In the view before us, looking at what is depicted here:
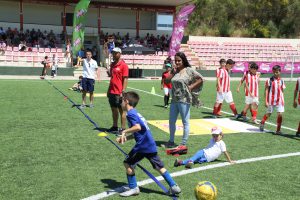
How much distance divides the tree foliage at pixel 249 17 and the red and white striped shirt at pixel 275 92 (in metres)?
47.1

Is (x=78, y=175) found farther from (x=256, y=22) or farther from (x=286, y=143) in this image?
(x=256, y=22)

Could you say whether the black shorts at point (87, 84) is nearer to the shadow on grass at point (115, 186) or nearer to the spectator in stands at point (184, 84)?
the spectator in stands at point (184, 84)

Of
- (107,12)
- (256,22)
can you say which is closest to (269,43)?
(256,22)

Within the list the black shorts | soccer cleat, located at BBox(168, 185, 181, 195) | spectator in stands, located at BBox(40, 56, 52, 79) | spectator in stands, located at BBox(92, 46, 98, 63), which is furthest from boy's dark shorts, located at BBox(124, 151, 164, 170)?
spectator in stands, located at BBox(92, 46, 98, 63)

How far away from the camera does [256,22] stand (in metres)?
56.8

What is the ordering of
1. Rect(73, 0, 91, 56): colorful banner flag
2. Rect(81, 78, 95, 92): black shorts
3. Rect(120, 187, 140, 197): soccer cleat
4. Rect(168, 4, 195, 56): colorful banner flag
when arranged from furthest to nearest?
1. Rect(168, 4, 195, 56): colorful banner flag
2. Rect(73, 0, 91, 56): colorful banner flag
3. Rect(81, 78, 95, 92): black shorts
4. Rect(120, 187, 140, 197): soccer cleat

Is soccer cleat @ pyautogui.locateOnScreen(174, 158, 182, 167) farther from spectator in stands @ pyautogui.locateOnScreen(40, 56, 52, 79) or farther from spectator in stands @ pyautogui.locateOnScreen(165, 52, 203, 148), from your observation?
spectator in stands @ pyautogui.locateOnScreen(40, 56, 52, 79)

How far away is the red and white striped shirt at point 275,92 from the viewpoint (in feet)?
31.0

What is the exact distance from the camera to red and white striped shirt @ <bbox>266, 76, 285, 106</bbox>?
372 inches

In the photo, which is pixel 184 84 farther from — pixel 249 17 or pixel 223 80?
pixel 249 17

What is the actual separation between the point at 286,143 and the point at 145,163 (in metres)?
3.58

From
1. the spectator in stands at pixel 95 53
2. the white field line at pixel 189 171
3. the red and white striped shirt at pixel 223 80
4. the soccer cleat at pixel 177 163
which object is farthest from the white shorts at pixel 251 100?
the spectator in stands at pixel 95 53

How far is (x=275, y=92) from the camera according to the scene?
373 inches

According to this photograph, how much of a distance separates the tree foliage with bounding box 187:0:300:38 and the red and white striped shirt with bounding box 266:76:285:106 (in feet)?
154
